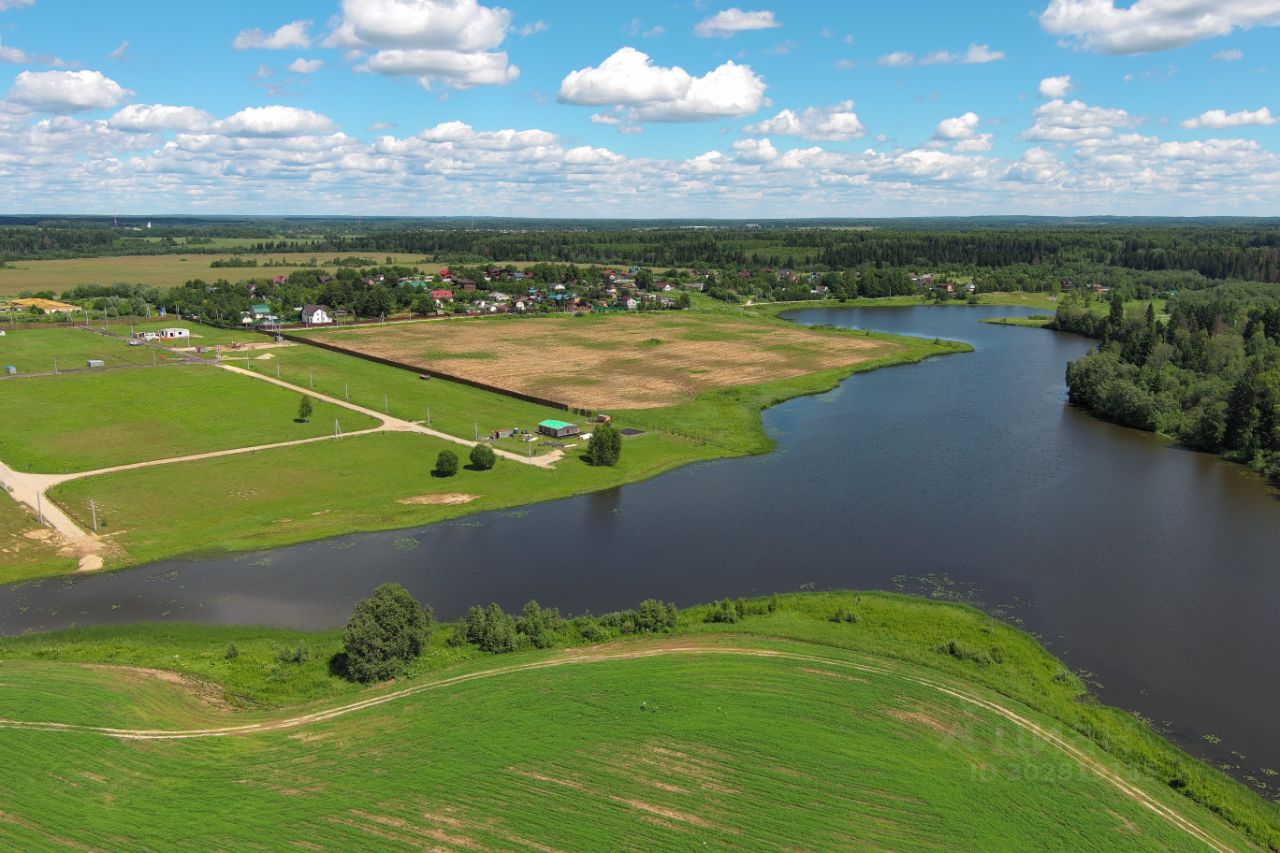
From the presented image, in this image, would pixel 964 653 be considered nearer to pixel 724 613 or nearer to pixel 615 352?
pixel 724 613

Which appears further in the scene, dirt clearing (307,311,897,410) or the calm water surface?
dirt clearing (307,311,897,410)

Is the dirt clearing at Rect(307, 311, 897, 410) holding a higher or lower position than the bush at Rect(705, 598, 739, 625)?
higher

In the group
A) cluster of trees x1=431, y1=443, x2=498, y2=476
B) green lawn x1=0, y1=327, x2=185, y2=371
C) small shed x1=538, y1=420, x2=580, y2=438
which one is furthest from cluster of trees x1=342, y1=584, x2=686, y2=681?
green lawn x1=0, y1=327, x2=185, y2=371

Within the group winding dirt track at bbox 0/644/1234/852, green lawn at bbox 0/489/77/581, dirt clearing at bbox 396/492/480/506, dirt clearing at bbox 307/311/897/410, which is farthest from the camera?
dirt clearing at bbox 307/311/897/410

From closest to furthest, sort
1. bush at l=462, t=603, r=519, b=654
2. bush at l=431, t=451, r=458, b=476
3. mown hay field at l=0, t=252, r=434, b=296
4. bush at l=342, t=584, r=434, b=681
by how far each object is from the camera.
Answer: bush at l=342, t=584, r=434, b=681 < bush at l=462, t=603, r=519, b=654 < bush at l=431, t=451, r=458, b=476 < mown hay field at l=0, t=252, r=434, b=296

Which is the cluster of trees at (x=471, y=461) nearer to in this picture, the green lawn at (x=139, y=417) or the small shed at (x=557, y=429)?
the small shed at (x=557, y=429)

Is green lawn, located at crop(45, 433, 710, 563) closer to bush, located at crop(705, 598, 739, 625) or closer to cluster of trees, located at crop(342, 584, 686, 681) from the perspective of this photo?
cluster of trees, located at crop(342, 584, 686, 681)

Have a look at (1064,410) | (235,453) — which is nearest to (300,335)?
(235,453)

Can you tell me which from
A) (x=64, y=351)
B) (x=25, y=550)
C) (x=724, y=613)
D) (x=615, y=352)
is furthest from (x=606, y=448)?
(x=64, y=351)
